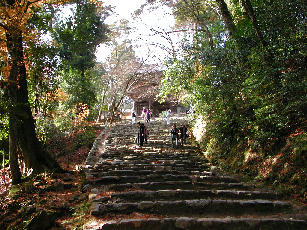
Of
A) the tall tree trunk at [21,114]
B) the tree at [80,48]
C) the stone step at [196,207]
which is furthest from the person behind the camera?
the tree at [80,48]

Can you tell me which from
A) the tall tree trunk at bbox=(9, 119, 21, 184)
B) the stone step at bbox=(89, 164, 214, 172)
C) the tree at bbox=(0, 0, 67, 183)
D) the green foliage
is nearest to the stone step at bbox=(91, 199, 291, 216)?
the green foliage

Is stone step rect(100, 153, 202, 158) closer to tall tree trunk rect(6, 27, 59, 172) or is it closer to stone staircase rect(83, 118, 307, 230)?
stone staircase rect(83, 118, 307, 230)

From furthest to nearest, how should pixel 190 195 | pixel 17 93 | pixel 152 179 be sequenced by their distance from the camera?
pixel 17 93
pixel 152 179
pixel 190 195

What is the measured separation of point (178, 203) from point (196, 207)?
0.38 m

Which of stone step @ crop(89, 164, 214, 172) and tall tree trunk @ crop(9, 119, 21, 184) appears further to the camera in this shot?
stone step @ crop(89, 164, 214, 172)

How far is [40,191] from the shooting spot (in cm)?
636

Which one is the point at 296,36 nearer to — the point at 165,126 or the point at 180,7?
the point at 180,7

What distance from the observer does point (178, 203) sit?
461 cm

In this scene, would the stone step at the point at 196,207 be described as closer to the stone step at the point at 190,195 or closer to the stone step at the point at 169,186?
the stone step at the point at 190,195

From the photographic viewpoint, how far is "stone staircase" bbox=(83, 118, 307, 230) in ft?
12.8

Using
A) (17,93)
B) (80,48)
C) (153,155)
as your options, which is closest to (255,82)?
(153,155)

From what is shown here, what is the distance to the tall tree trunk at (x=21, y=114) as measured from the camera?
6934mm

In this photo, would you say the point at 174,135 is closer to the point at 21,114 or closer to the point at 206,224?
the point at 21,114

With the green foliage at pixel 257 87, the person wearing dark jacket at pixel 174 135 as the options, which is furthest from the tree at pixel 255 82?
the person wearing dark jacket at pixel 174 135
